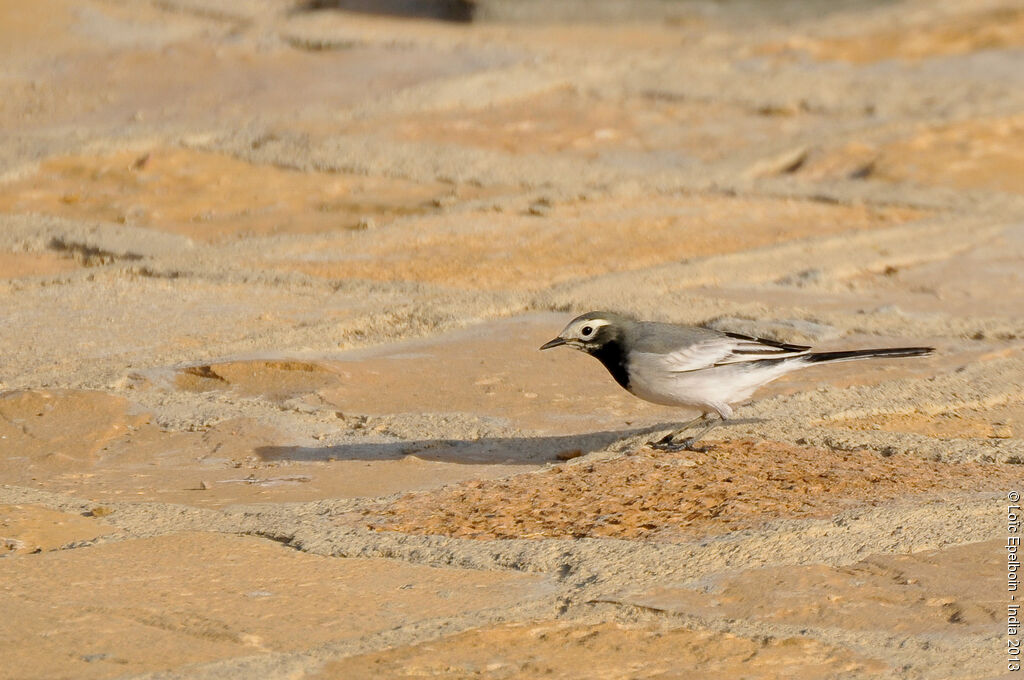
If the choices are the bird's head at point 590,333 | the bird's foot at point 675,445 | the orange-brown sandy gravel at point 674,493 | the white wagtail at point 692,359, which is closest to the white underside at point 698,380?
the white wagtail at point 692,359

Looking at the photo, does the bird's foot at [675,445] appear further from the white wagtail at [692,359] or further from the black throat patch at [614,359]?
the black throat patch at [614,359]

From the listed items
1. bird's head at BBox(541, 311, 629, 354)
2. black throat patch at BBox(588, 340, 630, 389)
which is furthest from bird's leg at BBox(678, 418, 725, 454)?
bird's head at BBox(541, 311, 629, 354)

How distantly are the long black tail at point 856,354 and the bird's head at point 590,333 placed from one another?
1.46 feet

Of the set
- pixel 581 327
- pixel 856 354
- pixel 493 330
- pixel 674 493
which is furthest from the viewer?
pixel 493 330

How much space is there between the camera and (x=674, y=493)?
285cm

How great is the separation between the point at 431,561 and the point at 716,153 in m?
3.20

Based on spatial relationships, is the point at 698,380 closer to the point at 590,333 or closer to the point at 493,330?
the point at 590,333

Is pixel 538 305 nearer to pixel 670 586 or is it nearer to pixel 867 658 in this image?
pixel 670 586

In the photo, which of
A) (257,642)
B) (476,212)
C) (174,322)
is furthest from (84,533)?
(476,212)

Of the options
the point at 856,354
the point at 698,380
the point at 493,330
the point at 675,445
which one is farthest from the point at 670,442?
the point at 493,330

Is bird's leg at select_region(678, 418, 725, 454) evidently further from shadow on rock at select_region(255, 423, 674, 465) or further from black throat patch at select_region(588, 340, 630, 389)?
black throat patch at select_region(588, 340, 630, 389)

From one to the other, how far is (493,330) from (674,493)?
1174mm

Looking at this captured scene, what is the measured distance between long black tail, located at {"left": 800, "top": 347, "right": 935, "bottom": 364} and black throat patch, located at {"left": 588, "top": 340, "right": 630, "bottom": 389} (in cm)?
40

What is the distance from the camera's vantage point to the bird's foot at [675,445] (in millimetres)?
3146
